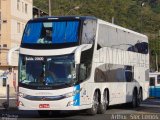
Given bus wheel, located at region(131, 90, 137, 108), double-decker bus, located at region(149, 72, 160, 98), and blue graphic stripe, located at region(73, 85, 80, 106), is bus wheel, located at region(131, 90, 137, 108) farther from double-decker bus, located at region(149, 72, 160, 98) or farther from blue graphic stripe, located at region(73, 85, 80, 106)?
double-decker bus, located at region(149, 72, 160, 98)

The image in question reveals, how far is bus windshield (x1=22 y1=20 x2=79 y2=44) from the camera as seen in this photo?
21.1 m

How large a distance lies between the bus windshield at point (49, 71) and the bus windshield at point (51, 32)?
2.45ft

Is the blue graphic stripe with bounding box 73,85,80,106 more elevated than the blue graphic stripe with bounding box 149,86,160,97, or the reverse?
the blue graphic stripe with bounding box 73,85,80,106

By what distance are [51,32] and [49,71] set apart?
5.59 ft

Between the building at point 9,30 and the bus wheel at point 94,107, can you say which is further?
the building at point 9,30

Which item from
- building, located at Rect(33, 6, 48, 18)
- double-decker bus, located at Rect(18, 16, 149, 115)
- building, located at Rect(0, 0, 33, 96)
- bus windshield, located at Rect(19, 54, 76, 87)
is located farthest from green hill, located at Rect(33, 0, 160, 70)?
bus windshield, located at Rect(19, 54, 76, 87)

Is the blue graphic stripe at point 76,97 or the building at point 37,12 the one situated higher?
the building at point 37,12

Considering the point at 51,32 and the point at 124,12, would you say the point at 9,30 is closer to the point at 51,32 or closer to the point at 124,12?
the point at 124,12

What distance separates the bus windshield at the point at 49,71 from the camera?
67.6ft

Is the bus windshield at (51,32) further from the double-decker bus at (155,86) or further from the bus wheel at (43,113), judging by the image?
the double-decker bus at (155,86)

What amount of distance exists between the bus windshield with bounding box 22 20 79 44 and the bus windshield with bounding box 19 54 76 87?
0.75m

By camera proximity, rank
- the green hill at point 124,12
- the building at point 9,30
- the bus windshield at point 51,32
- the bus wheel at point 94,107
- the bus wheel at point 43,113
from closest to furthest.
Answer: the bus windshield at point 51,32
the bus wheel at point 94,107
the bus wheel at point 43,113
the building at point 9,30
the green hill at point 124,12

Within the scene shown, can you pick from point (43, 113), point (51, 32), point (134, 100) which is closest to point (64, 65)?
point (51, 32)

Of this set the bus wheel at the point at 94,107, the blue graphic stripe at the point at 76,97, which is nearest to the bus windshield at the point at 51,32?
the blue graphic stripe at the point at 76,97
